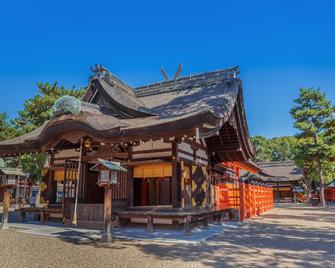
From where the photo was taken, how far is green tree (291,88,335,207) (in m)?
22.8

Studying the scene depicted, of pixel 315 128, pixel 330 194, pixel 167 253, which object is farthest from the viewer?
pixel 330 194

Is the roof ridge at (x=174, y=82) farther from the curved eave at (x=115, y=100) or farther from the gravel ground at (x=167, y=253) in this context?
the gravel ground at (x=167, y=253)

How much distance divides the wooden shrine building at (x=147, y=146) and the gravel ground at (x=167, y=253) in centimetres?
177

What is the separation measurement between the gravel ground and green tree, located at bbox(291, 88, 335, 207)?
1709cm

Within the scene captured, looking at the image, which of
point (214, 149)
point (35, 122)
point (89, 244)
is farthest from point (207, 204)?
point (35, 122)

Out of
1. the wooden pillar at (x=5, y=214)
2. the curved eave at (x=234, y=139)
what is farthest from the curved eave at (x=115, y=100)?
the wooden pillar at (x=5, y=214)

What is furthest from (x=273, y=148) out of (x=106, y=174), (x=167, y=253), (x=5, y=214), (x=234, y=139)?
(x=167, y=253)

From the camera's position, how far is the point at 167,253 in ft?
19.3

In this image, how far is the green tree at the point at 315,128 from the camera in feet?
74.8

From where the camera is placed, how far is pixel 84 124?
8.60 m

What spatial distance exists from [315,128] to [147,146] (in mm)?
19797

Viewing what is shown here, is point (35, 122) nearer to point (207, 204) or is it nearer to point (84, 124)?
point (84, 124)

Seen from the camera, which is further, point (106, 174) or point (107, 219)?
point (106, 174)

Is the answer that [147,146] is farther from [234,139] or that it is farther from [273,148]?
[273,148]
